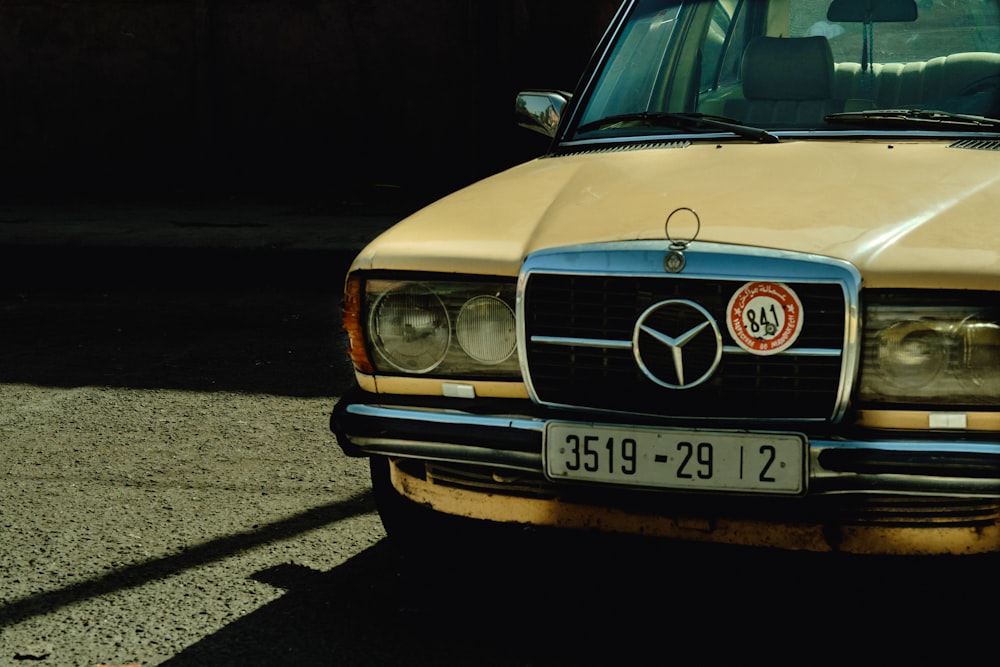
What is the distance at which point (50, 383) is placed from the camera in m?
5.96

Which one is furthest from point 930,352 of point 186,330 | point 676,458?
point 186,330

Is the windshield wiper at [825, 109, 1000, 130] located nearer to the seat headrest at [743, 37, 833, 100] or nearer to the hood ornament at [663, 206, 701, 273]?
the seat headrest at [743, 37, 833, 100]

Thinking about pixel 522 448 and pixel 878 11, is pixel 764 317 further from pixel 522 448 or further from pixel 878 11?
pixel 878 11

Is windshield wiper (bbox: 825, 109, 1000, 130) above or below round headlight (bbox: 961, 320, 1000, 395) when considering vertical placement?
above

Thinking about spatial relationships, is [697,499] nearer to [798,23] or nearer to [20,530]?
[798,23]

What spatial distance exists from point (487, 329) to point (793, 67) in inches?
58.2

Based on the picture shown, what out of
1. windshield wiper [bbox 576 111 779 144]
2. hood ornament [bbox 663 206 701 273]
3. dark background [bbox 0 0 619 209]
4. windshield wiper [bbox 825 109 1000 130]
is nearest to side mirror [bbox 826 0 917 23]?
windshield wiper [bbox 825 109 1000 130]

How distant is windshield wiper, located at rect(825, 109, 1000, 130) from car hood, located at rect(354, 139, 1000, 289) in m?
0.11

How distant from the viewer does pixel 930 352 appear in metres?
2.83

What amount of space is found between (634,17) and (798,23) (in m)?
0.53

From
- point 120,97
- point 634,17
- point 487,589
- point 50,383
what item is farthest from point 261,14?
point 487,589

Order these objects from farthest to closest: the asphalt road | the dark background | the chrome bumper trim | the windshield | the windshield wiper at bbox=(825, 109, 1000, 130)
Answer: the dark background < the windshield < the windshield wiper at bbox=(825, 109, 1000, 130) < the asphalt road < the chrome bumper trim

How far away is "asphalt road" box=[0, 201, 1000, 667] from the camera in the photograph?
10.6 ft

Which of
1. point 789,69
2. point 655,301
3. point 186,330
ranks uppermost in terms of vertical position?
point 789,69
